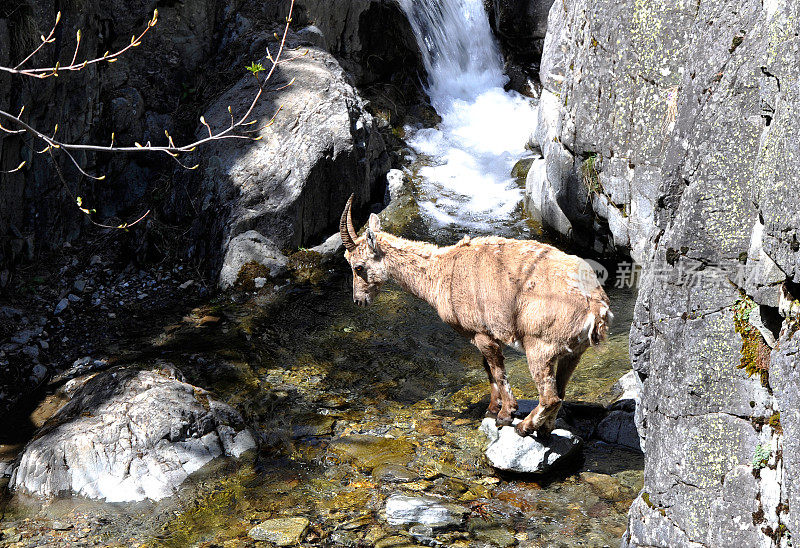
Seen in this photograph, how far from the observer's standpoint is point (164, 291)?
12.2 metres

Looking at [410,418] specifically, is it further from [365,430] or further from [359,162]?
[359,162]

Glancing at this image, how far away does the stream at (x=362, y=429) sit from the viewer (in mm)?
6734

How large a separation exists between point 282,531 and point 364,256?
Result: 398 cm

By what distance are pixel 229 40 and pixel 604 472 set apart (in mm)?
12105

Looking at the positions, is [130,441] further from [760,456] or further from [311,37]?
[311,37]

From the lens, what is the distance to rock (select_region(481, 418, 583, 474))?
7305 mm

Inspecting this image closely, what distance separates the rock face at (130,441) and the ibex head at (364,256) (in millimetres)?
2461

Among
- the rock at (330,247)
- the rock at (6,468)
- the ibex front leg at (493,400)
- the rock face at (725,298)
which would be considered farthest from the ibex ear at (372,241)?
the rock at (6,468)

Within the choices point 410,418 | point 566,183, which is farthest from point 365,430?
point 566,183

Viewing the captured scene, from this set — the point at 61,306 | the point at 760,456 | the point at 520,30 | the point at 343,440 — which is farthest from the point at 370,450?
the point at 520,30

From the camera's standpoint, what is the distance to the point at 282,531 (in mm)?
6625

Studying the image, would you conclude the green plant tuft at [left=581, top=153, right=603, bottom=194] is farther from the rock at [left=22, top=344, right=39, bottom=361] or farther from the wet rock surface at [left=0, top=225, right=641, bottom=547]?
the rock at [left=22, top=344, right=39, bottom=361]

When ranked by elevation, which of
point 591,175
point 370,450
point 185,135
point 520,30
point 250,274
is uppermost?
point 520,30

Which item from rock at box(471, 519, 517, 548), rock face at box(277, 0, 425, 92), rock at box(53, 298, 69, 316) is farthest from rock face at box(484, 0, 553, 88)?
A: rock at box(471, 519, 517, 548)
